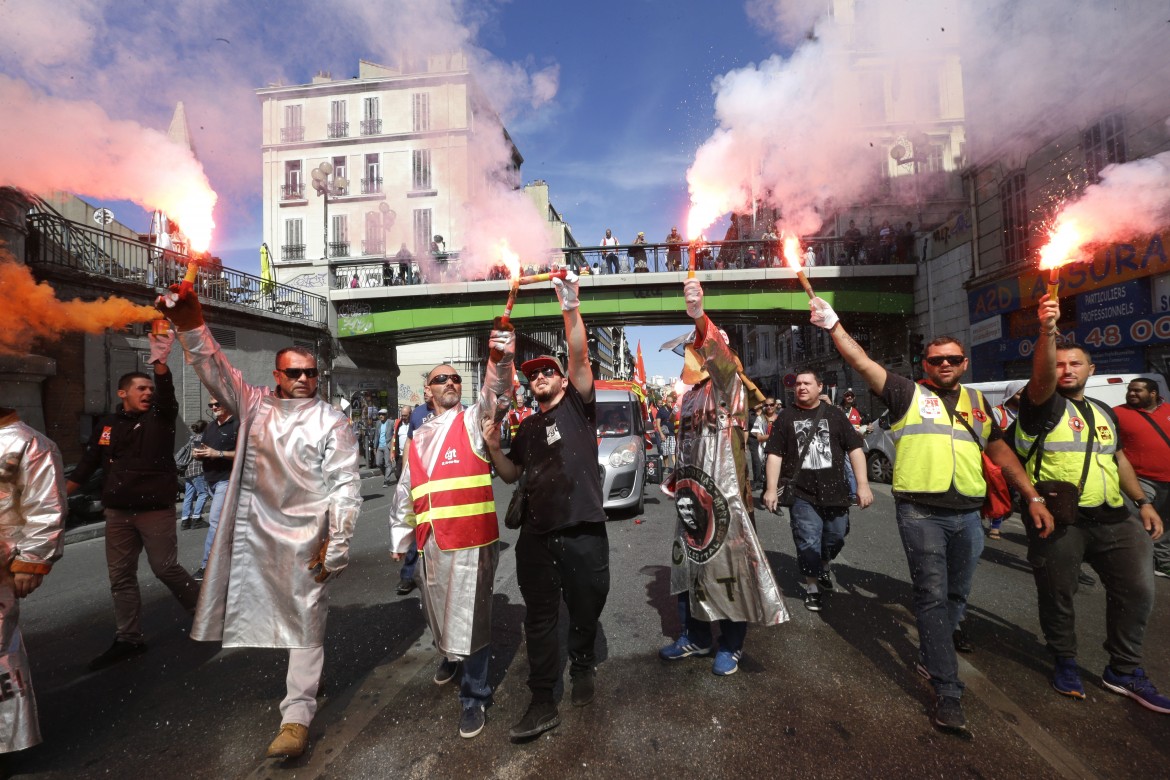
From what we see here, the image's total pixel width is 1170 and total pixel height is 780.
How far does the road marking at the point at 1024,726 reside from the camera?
7.55 feet

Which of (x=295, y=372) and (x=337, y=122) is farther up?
(x=337, y=122)

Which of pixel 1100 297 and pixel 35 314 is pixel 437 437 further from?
pixel 1100 297

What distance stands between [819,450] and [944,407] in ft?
5.28

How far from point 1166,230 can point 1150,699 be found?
35.8ft

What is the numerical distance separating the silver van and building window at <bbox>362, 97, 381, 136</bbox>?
2755cm

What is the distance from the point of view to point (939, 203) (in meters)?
19.0

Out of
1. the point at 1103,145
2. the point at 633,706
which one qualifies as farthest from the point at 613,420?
the point at 1103,145

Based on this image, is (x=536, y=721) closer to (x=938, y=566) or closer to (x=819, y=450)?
(x=938, y=566)

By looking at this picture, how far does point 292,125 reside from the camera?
27312 mm

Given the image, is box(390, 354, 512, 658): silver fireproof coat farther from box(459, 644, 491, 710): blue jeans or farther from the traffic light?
the traffic light

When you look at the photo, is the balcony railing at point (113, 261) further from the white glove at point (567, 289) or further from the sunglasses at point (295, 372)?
the white glove at point (567, 289)

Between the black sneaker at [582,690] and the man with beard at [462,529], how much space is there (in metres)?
0.43

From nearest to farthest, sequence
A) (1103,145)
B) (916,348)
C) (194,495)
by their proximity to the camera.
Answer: (194,495) → (1103,145) → (916,348)

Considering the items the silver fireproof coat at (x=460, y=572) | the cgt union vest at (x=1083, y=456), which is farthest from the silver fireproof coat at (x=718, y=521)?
the cgt union vest at (x=1083, y=456)
